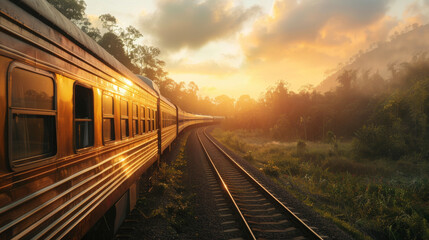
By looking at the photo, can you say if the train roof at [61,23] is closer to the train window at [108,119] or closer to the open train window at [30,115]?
the open train window at [30,115]

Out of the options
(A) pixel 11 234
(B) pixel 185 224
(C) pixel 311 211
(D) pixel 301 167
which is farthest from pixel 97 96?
(D) pixel 301 167

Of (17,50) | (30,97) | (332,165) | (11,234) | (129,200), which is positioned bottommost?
(332,165)

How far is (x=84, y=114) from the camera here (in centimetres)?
347

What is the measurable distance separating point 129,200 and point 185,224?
1484mm

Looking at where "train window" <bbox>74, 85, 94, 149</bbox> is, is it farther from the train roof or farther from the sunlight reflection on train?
the sunlight reflection on train

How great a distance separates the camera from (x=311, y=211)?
6410mm

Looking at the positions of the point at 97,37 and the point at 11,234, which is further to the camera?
the point at 97,37

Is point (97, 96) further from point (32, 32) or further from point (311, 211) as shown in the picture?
point (311, 211)

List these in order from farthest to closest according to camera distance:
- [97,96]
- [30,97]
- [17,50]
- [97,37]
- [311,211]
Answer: [97,37] → [311,211] → [97,96] → [30,97] → [17,50]

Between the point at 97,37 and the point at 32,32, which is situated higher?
the point at 97,37

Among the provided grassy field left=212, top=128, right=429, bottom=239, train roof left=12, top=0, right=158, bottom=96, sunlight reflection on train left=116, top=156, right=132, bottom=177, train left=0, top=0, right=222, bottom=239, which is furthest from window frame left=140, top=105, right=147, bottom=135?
grassy field left=212, top=128, right=429, bottom=239

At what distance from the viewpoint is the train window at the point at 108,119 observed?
158 inches

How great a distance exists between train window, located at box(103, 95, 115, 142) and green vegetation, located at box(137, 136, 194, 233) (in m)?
2.61

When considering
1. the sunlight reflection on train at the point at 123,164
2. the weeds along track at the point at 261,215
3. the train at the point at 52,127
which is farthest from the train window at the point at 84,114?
the weeds along track at the point at 261,215
